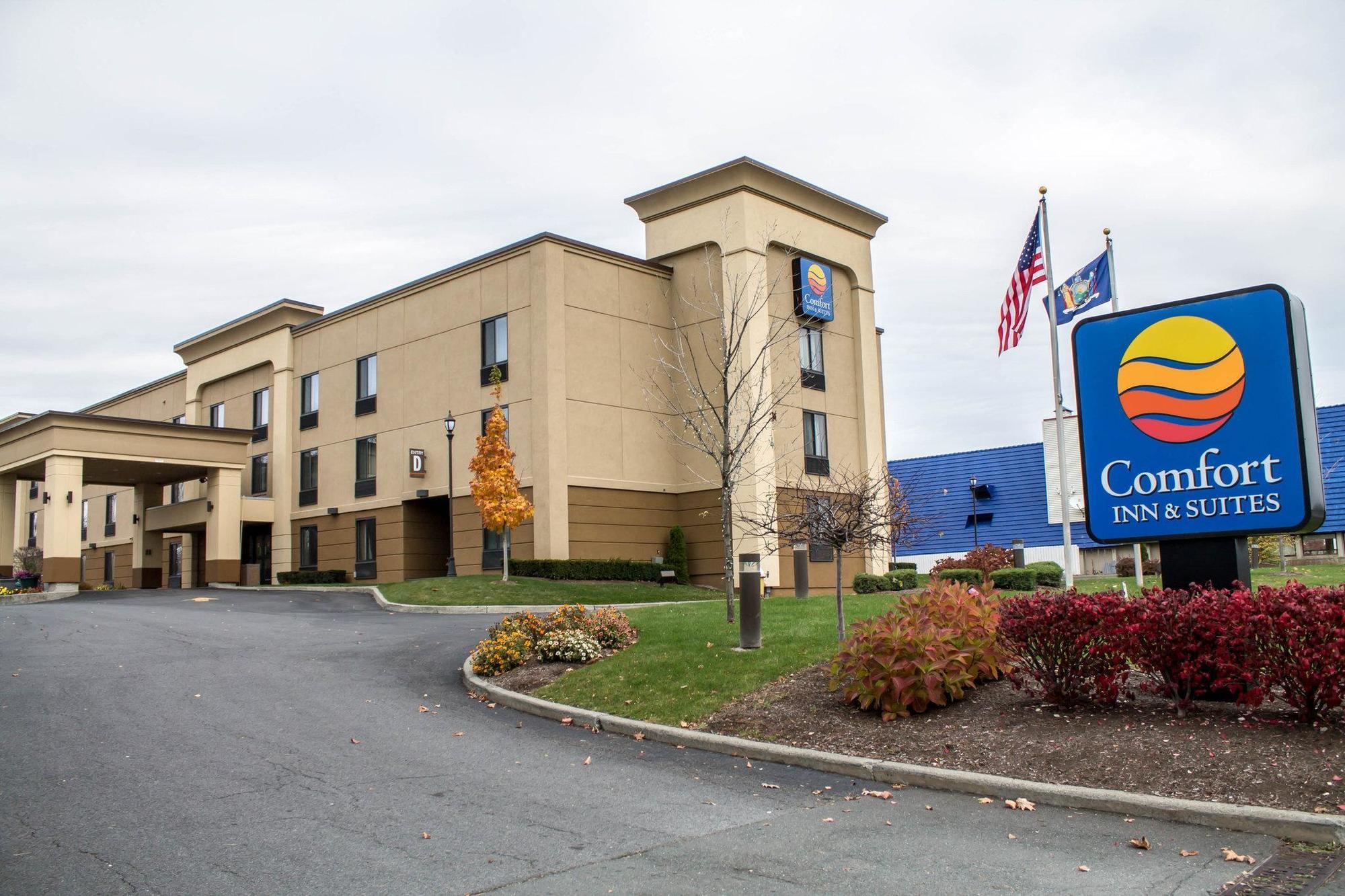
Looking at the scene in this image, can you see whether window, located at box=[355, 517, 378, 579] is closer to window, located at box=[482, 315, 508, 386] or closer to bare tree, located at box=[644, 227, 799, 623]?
window, located at box=[482, 315, 508, 386]

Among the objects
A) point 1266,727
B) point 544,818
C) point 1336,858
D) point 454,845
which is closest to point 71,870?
point 454,845

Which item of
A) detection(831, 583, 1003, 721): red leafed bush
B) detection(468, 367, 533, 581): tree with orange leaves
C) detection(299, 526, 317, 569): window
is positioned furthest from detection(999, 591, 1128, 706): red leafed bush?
detection(299, 526, 317, 569): window

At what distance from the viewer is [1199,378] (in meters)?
10.1

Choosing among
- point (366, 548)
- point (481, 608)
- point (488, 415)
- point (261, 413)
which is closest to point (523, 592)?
point (481, 608)

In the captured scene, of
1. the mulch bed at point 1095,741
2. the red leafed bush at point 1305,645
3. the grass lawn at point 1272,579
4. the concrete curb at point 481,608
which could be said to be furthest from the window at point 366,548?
the red leafed bush at point 1305,645

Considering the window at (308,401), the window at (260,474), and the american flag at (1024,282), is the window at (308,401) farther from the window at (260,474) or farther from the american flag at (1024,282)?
the american flag at (1024,282)

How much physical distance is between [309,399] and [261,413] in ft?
13.6

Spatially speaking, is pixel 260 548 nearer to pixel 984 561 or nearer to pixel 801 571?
pixel 801 571

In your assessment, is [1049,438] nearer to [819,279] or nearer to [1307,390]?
[819,279]

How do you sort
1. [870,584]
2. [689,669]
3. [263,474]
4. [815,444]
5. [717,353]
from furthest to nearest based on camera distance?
[263,474], [815,444], [717,353], [870,584], [689,669]

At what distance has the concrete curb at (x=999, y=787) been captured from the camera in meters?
6.93

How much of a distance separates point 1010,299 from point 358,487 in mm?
25585

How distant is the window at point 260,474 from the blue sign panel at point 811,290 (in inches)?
899

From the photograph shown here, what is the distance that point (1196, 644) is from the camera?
28.8ft
